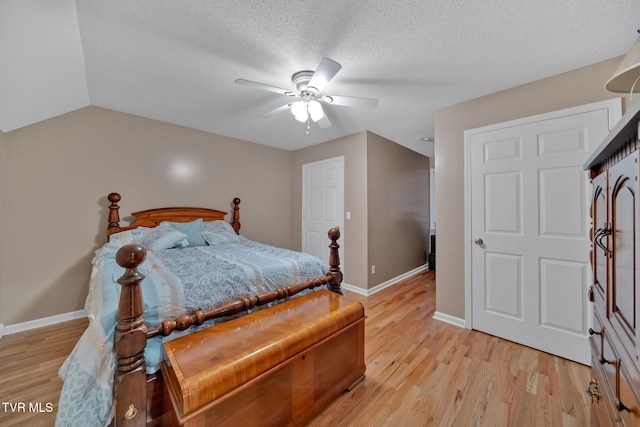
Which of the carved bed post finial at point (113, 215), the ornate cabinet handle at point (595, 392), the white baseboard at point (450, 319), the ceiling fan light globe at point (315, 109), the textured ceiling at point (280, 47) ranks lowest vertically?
the white baseboard at point (450, 319)

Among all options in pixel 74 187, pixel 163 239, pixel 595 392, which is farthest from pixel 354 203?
pixel 74 187

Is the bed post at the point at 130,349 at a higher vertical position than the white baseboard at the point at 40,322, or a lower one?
higher

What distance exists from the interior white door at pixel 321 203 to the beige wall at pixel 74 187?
160 centimetres

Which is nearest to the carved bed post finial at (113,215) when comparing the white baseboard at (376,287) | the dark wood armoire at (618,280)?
the white baseboard at (376,287)

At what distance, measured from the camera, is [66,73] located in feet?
6.60

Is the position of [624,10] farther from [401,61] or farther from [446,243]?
[446,243]

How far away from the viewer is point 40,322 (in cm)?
246

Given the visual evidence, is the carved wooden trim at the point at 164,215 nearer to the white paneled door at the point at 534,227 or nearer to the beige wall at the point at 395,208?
the beige wall at the point at 395,208

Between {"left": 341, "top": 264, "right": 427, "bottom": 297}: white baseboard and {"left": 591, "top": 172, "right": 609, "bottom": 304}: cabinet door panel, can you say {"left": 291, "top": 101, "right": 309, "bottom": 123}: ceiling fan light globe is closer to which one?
{"left": 591, "top": 172, "right": 609, "bottom": 304}: cabinet door panel

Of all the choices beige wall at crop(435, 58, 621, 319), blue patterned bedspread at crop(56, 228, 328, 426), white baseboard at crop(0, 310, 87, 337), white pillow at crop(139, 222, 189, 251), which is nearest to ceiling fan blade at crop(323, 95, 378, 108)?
beige wall at crop(435, 58, 621, 319)

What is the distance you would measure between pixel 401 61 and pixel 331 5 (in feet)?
2.49

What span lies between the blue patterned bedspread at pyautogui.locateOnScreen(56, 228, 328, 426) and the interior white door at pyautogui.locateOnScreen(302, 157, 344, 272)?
176 cm

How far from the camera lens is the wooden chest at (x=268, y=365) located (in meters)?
1.02

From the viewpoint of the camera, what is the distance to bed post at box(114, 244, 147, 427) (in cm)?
102
